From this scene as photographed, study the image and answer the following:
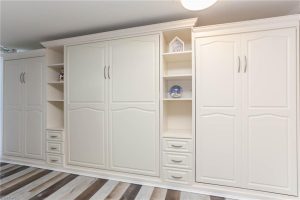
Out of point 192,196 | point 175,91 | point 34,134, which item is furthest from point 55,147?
point 192,196

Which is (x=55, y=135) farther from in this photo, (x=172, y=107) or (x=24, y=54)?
(x=172, y=107)

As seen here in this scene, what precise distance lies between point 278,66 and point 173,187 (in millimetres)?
1807

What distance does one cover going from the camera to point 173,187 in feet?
7.97

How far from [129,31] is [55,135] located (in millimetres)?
1949

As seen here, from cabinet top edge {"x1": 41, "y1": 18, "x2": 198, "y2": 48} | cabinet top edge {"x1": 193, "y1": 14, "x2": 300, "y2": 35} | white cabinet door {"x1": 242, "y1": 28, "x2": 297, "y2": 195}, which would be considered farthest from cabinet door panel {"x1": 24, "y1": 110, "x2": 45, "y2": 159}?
white cabinet door {"x1": 242, "y1": 28, "x2": 297, "y2": 195}

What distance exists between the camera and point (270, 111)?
6.76 ft

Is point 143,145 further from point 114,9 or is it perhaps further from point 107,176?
point 114,9

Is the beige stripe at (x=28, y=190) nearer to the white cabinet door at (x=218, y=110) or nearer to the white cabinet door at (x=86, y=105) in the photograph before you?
the white cabinet door at (x=86, y=105)

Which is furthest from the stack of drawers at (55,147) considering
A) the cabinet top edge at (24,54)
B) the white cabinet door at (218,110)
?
the white cabinet door at (218,110)

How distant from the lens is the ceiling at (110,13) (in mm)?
2104

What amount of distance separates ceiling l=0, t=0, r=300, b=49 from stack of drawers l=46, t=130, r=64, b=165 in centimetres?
157

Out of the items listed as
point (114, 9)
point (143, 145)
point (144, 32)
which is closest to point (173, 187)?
point (143, 145)

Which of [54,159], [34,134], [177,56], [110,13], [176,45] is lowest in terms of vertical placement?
[54,159]

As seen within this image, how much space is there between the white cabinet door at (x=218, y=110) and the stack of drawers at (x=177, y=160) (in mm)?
105
